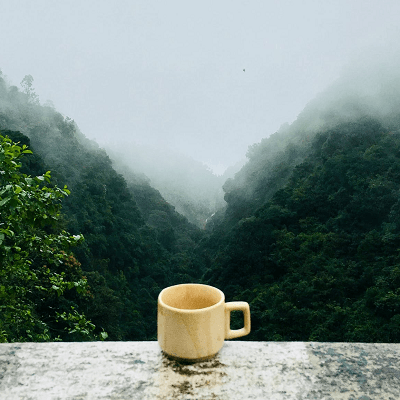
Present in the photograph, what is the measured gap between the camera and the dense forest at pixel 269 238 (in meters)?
13.9

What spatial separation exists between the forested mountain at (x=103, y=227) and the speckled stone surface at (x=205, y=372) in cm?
1454

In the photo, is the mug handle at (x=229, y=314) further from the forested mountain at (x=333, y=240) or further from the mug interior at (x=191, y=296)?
the forested mountain at (x=333, y=240)

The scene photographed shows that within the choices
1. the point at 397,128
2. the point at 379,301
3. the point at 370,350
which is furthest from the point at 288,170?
the point at 370,350

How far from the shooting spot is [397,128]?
22.5 m

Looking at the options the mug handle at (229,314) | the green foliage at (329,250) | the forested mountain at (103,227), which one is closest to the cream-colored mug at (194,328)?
the mug handle at (229,314)

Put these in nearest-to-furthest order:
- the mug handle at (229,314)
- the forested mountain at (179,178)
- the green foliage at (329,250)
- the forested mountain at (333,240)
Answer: the mug handle at (229,314) < the green foliage at (329,250) < the forested mountain at (333,240) < the forested mountain at (179,178)

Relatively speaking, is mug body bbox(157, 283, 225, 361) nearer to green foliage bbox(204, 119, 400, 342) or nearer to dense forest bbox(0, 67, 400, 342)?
dense forest bbox(0, 67, 400, 342)

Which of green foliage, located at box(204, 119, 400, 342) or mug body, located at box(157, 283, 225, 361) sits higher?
mug body, located at box(157, 283, 225, 361)

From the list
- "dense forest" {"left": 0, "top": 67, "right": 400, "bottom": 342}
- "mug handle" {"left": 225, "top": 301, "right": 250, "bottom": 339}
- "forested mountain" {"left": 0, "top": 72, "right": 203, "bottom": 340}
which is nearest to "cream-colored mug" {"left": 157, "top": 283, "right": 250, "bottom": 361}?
"mug handle" {"left": 225, "top": 301, "right": 250, "bottom": 339}

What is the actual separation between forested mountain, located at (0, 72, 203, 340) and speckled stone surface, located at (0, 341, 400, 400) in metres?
14.5

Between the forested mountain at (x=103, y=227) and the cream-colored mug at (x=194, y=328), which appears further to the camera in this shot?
the forested mountain at (x=103, y=227)

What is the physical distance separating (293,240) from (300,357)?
2001 cm

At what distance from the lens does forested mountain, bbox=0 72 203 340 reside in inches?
731

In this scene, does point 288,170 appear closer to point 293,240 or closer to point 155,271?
point 293,240
